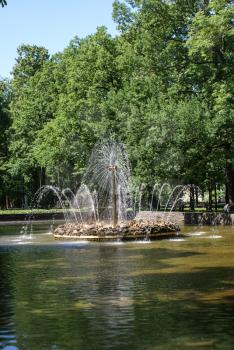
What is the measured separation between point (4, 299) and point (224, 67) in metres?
26.6

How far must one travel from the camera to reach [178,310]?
33.1 ft

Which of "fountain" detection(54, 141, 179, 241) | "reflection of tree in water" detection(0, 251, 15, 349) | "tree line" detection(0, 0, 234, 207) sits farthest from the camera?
"tree line" detection(0, 0, 234, 207)

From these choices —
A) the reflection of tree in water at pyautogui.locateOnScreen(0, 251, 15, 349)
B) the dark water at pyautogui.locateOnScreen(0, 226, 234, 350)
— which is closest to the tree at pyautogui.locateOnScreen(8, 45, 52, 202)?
the dark water at pyautogui.locateOnScreen(0, 226, 234, 350)

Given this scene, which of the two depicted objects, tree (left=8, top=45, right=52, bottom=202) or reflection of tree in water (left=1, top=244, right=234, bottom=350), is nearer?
reflection of tree in water (left=1, top=244, right=234, bottom=350)

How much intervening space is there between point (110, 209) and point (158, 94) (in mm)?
11780

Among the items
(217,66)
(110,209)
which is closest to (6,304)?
(217,66)

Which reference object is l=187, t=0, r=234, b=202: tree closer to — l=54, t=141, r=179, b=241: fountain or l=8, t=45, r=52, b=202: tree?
l=54, t=141, r=179, b=241: fountain

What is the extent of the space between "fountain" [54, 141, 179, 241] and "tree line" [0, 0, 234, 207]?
1188 millimetres

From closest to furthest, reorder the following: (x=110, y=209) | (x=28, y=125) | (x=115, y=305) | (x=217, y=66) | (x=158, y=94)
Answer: (x=115, y=305)
(x=217, y=66)
(x=158, y=94)
(x=110, y=209)
(x=28, y=125)

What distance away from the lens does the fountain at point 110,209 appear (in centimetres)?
2580

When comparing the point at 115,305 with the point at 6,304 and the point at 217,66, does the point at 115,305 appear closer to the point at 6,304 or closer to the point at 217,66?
the point at 6,304

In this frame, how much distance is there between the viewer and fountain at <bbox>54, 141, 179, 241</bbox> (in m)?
25.8

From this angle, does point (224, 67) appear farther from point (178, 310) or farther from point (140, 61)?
point (178, 310)

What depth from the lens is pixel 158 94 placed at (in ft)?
131
